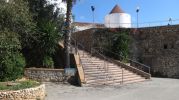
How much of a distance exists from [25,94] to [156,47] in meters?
16.8

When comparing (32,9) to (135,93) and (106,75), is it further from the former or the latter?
(135,93)

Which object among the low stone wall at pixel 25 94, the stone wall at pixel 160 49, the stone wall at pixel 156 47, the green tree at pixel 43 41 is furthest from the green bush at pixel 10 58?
the stone wall at pixel 160 49

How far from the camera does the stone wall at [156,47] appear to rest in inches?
1079

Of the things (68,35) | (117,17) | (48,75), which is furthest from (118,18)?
(48,75)

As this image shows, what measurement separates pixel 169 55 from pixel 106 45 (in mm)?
5318

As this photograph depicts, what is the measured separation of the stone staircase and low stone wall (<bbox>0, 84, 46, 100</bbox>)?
5.26 m

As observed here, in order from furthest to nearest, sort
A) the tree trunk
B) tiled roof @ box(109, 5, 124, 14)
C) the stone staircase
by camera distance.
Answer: tiled roof @ box(109, 5, 124, 14)
the tree trunk
the stone staircase

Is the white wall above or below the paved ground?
above

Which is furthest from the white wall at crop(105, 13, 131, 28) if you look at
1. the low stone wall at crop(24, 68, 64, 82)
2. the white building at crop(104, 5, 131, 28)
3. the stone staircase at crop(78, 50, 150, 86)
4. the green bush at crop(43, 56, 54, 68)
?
the low stone wall at crop(24, 68, 64, 82)

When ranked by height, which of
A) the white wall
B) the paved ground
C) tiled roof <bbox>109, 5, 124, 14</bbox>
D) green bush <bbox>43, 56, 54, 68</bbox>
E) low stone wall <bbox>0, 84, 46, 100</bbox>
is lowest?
the paved ground

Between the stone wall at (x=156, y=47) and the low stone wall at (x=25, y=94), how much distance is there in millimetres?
14537

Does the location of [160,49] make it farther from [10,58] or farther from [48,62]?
[10,58]

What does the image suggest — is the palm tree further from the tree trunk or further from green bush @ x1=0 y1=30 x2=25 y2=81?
green bush @ x1=0 y1=30 x2=25 y2=81

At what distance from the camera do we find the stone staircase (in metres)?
20.5
